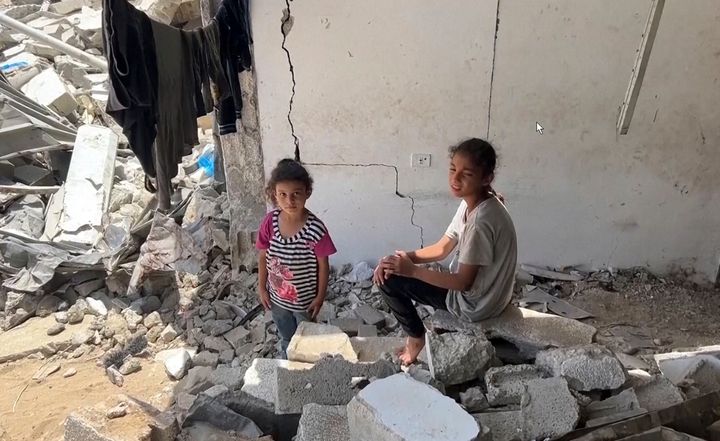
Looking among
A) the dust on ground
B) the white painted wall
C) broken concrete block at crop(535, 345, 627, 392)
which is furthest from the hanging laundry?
broken concrete block at crop(535, 345, 627, 392)

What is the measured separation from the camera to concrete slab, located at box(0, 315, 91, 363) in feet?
14.9

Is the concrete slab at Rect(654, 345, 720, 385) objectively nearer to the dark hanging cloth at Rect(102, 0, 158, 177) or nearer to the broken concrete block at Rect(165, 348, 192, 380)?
the broken concrete block at Rect(165, 348, 192, 380)

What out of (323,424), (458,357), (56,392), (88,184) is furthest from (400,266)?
(88,184)

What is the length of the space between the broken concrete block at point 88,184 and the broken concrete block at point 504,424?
4898 mm

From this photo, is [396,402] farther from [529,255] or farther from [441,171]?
[529,255]

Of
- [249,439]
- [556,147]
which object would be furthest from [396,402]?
[556,147]

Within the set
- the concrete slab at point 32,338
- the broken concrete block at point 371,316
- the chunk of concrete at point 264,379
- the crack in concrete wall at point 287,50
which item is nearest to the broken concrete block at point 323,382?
the chunk of concrete at point 264,379

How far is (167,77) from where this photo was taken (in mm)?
3682

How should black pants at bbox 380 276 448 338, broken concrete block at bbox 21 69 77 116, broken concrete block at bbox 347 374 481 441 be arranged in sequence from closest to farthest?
broken concrete block at bbox 347 374 481 441
black pants at bbox 380 276 448 338
broken concrete block at bbox 21 69 77 116

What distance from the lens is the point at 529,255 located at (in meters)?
5.04

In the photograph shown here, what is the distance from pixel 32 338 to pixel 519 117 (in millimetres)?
4426

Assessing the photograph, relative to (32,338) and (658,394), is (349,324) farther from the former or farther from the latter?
(32,338)

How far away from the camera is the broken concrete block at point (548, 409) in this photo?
2.16 m

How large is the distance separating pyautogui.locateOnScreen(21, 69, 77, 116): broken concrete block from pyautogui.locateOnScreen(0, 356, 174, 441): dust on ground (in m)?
5.24
